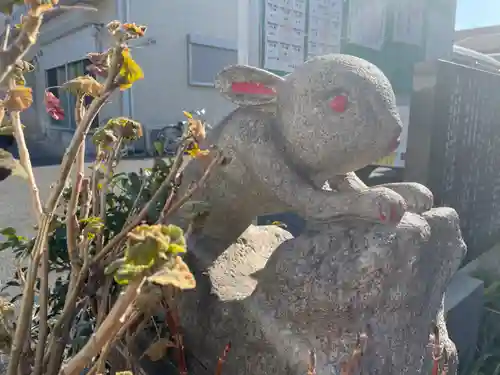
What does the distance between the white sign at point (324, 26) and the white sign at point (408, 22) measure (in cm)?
72

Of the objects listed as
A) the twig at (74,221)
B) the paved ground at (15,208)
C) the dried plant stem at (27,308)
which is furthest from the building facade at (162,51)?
the dried plant stem at (27,308)

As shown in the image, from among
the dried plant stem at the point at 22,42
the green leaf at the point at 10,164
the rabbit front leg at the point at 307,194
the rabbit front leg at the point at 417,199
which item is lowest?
the rabbit front leg at the point at 417,199

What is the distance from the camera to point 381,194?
3.24ft

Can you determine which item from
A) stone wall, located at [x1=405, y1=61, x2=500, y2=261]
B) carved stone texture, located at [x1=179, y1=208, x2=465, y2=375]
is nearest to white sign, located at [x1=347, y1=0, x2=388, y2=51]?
stone wall, located at [x1=405, y1=61, x2=500, y2=261]

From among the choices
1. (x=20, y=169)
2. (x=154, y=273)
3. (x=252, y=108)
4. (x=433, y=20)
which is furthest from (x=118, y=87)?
(x=433, y=20)

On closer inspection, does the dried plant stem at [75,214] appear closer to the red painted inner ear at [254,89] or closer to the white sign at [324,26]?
the red painted inner ear at [254,89]

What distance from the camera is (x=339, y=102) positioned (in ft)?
3.46

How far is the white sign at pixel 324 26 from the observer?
2.97m

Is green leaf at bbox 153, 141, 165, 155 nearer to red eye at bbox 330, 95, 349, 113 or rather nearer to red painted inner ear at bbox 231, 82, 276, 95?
red painted inner ear at bbox 231, 82, 276, 95

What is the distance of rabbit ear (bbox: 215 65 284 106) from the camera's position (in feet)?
3.69

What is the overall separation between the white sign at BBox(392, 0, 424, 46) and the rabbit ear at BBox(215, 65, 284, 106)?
113 inches

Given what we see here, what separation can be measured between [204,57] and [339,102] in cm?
729

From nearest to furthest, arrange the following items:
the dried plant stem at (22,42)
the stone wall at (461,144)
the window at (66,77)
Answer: the dried plant stem at (22,42) → the stone wall at (461,144) → the window at (66,77)

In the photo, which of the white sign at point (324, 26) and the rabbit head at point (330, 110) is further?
the white sign at point (324, 26)
